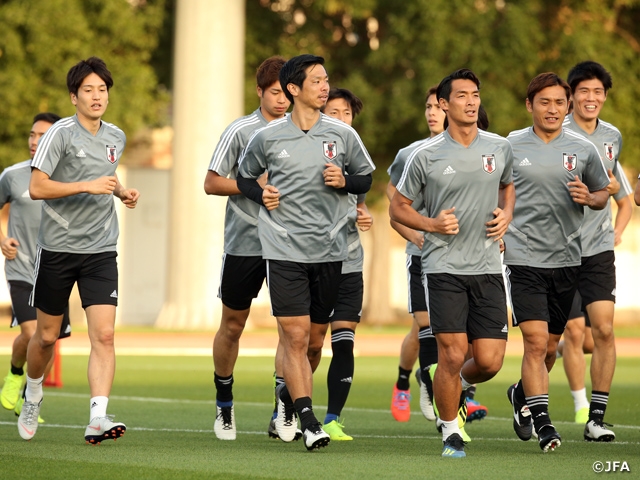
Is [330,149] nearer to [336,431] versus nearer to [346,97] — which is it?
[346,97]

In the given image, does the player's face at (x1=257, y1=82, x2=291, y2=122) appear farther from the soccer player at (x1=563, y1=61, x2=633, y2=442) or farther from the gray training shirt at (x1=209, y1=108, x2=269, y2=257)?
the soccer player at (x1=563, y1=61, x2=633, y2=442)

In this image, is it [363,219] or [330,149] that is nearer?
[330,149]

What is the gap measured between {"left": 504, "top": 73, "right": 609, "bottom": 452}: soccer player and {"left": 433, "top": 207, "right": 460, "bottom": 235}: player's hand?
3.72ft

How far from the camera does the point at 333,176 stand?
29.9ft

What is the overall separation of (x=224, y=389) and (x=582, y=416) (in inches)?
130

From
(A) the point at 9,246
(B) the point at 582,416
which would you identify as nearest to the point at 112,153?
(A) the point at 9,246

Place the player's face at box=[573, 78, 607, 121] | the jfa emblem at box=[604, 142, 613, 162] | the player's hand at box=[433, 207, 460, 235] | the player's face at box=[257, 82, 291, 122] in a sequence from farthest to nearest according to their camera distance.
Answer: the jfa emblem at box=[604, 142, 613, 162] → the player's face at box=[573, 78, 607, 121] → the player's face at box=[257, 82, 291, 122] → the player's hand at box=[433, 207, 460, 235]

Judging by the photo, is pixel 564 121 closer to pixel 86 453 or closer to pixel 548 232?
pixel 548 232

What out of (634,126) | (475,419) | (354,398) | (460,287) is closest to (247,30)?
(634,126)

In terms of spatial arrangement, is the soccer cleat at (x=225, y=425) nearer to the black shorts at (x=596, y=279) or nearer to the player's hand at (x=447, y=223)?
the player's hand at (x=447, y=223)

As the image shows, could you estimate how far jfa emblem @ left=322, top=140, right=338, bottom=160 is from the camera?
30.6ft

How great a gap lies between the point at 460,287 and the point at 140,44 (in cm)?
2318

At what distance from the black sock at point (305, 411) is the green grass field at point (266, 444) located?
0.21 metres

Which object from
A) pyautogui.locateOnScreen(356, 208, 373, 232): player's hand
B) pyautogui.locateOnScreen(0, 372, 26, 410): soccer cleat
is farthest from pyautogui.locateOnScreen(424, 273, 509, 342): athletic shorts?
pyautogui.locateOnScreen(0, 372, 26, 410): soccer cleat
